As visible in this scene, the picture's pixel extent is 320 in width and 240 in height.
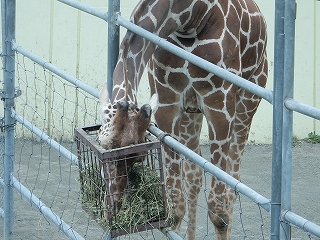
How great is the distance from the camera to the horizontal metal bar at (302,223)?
1.95 meters

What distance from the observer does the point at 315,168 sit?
20.2ft

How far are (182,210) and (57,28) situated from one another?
3057mm

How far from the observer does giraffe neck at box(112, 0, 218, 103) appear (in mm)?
2967

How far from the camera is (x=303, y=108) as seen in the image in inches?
78.6

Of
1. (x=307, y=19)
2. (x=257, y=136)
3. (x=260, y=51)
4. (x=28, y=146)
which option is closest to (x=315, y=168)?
(x=257, y=136)

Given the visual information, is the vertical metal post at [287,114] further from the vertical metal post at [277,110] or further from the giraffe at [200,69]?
the giraffe at [200,69]

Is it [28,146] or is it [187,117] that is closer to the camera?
[187,117]

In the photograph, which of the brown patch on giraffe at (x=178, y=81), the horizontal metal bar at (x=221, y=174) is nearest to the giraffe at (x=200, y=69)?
the brown patch on giraffe at (x=178, y=81)

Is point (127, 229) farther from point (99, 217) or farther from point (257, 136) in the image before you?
point (257, 136)

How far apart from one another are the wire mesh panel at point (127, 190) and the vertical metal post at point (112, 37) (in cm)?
39

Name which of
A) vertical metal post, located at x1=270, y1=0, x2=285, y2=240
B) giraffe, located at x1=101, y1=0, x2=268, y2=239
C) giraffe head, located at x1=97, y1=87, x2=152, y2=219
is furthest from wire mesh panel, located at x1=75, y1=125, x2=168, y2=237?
giraffe, located at x1=101, y1=0, x2=268, y2=239

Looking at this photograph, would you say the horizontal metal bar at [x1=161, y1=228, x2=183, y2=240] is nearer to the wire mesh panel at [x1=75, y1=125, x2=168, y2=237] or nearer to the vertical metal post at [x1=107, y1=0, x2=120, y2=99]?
the wire mesh panel at [x1=75, y1=125, x2=168, y2=237]

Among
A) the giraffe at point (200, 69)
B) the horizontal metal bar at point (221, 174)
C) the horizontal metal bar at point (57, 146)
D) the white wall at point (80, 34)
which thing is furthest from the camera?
the white wall at point (80, 34)

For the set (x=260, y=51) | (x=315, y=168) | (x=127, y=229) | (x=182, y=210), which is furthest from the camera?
(x=315, y=168)
